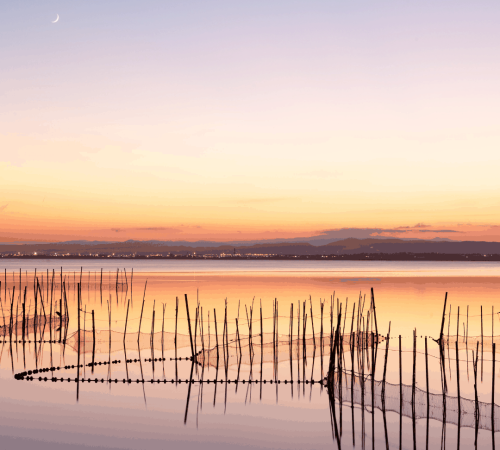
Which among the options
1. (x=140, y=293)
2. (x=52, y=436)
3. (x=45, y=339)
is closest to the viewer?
(x=52, y=436)

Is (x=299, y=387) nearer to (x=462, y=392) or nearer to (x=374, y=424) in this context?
(x=374, y=424)

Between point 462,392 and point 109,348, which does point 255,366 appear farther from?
point 462,392

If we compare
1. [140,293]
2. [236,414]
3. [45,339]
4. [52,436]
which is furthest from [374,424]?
[140,293]

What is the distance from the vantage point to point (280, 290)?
42.1 m

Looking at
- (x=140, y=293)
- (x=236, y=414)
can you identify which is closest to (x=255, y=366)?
(x=236, y=414)

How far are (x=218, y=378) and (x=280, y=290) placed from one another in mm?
29422

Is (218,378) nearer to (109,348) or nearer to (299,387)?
(299,387)

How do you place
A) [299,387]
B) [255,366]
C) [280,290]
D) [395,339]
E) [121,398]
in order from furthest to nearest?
[280,290] → [395,339] → [255,366] → [299,387] → [121,398]

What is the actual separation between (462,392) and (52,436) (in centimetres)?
847

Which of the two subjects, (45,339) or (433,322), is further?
(433,322)

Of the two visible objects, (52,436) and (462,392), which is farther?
(462,392)

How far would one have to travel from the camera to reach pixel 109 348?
1442cm

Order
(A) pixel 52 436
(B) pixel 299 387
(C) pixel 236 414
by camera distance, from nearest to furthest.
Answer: (A) pixel 52 436
(C) pixel 236 414
(B) pixel 299 387

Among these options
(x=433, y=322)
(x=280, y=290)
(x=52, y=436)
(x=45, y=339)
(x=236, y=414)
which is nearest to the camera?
(x=52, y=436)
